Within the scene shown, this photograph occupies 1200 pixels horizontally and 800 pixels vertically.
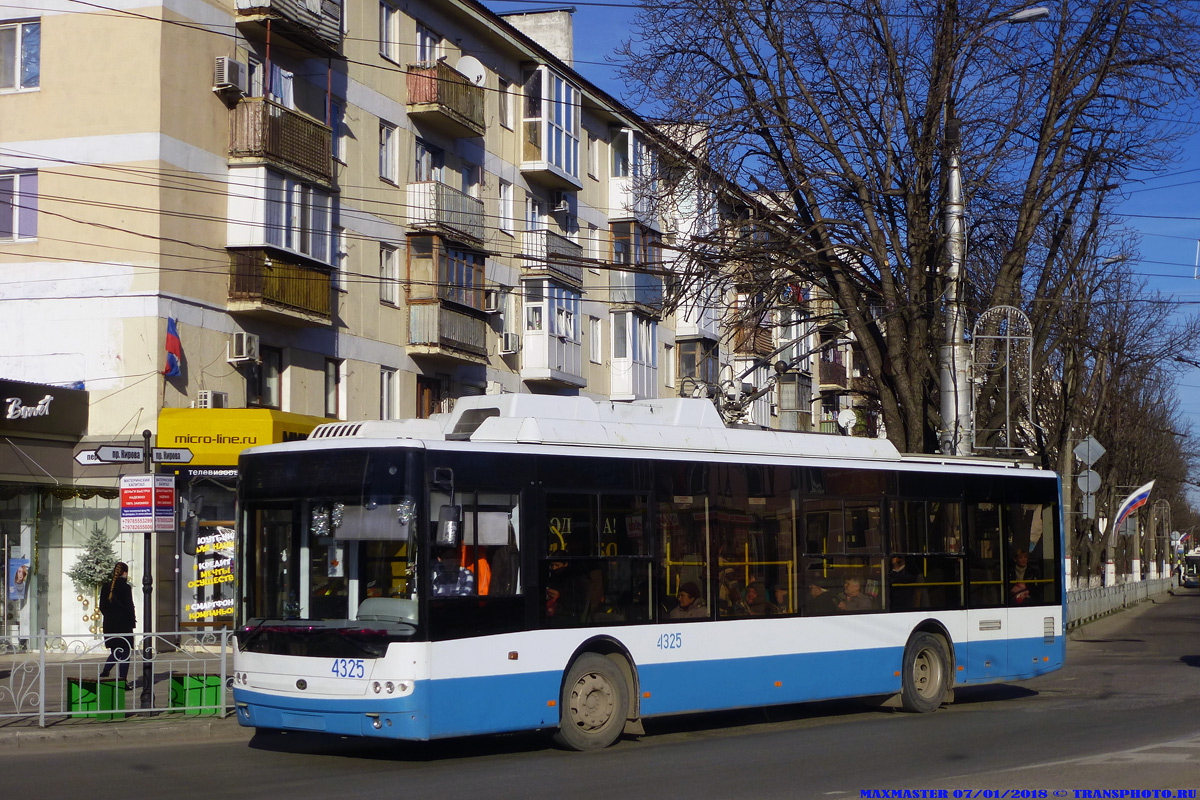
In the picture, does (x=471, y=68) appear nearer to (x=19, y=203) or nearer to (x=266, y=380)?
(x=266, y=380)

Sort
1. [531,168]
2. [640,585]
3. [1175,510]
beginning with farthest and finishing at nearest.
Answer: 1. [1175,510]
2. [531,168]
3. [640,585]

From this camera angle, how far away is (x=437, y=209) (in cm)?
3077

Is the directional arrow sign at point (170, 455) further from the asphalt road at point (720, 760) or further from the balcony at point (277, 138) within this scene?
the balcony at point (277, 138)

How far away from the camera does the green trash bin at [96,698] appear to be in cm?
1372

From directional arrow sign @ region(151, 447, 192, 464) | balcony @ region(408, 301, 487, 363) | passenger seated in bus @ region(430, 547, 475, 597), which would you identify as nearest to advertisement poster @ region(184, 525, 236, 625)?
balcony @ region(408, 301, 487, 363)

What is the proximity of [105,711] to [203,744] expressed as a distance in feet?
4.40

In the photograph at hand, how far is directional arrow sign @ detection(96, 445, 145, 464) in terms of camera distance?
1440cm

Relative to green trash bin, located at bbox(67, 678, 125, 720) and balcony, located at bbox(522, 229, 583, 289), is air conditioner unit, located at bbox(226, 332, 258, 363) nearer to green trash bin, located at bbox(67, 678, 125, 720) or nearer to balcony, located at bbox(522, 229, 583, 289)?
green trash bin, located at bbox(67, 678, 125, 720)

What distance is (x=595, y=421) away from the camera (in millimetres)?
13133

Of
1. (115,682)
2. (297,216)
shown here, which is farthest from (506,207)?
(115,682)

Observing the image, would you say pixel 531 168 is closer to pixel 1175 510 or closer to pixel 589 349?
pixel 589 349

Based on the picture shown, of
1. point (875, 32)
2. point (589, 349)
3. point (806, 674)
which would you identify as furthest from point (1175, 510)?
point (806, 674)

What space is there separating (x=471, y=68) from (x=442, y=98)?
2.45m

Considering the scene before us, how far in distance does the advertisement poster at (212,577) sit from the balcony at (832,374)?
44.2m
